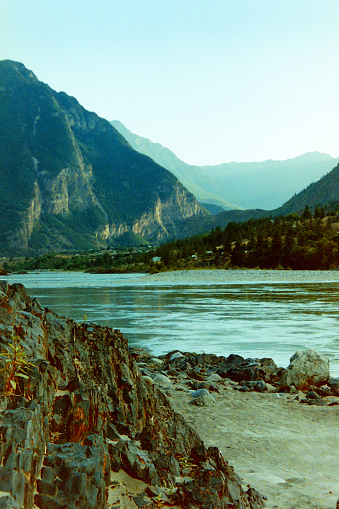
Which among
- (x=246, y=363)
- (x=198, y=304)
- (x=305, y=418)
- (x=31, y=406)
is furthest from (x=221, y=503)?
(x=198, y=304)

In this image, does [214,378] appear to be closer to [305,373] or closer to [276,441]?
[305,373]

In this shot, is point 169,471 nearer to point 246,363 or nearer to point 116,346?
point 116,346

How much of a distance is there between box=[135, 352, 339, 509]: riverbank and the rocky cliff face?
81 cm

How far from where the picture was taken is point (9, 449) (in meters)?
4.43

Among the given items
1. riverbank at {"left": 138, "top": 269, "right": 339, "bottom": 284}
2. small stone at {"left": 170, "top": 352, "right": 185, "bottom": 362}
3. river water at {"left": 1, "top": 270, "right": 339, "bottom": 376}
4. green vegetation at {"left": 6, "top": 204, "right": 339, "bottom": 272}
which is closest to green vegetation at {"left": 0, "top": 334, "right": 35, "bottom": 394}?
river water at {"left": 1, "top": 270, "right": 339, "bottom": 376}

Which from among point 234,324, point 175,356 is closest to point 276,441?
point 175,356

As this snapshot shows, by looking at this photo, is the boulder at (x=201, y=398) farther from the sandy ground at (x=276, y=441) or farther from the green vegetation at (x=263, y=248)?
the green vegetation at (x=263, y=248)

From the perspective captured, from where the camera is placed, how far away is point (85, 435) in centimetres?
575

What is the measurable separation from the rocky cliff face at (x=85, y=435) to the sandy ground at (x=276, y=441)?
2.31 feet

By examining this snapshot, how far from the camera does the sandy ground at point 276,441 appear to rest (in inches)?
257

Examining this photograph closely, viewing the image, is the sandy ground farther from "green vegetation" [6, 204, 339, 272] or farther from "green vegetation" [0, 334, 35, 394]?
"green vegetation" [6, 204, 339, 272]

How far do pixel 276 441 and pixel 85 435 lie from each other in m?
4.26

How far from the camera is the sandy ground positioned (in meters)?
6.53

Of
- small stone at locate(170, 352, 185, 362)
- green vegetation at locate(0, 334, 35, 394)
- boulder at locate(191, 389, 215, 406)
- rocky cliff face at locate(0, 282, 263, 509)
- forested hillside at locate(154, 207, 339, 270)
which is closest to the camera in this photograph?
rocky cliff face at locate(0, 282, 263, 509)
